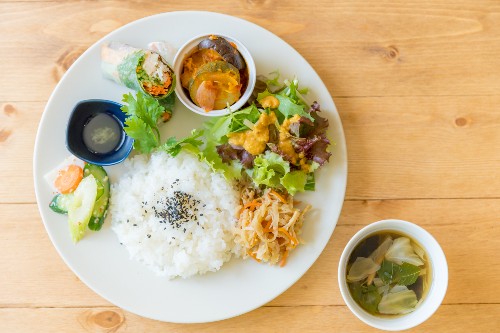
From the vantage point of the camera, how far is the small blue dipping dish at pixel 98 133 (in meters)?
2.40

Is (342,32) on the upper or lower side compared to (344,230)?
upper

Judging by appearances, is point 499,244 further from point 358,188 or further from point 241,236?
point 241,236

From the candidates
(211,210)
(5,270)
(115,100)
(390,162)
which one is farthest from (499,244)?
(5,270)

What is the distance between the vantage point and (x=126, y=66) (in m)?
2.38

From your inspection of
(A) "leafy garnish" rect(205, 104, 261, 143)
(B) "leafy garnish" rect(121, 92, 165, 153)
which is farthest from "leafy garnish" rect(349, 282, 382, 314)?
(B) "leafy garnish" rect(121, 92, 165, 153)

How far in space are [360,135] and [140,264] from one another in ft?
3.86

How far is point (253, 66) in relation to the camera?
95.1 inches

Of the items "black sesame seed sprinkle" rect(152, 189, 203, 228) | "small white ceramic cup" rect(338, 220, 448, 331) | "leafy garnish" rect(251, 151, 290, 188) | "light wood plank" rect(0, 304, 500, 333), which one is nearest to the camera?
"small white ceramic cup" rect(338, 220, 448, 331)

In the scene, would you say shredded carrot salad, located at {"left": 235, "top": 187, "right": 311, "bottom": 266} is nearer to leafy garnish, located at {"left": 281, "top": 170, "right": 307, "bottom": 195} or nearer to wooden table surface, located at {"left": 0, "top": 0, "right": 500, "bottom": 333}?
leafy garnish, located at {"left": 281, "top": 170, "right": 307, "bottom": 195}

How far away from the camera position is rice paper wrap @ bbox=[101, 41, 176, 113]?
2.37 metres

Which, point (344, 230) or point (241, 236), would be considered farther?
point (344, 230)

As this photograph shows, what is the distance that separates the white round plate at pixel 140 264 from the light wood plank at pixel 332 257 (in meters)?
0.17

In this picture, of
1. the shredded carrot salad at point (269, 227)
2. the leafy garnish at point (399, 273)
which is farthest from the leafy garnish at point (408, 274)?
the shredded carrot salad at point (269, 227)

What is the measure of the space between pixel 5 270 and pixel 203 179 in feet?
3.34
